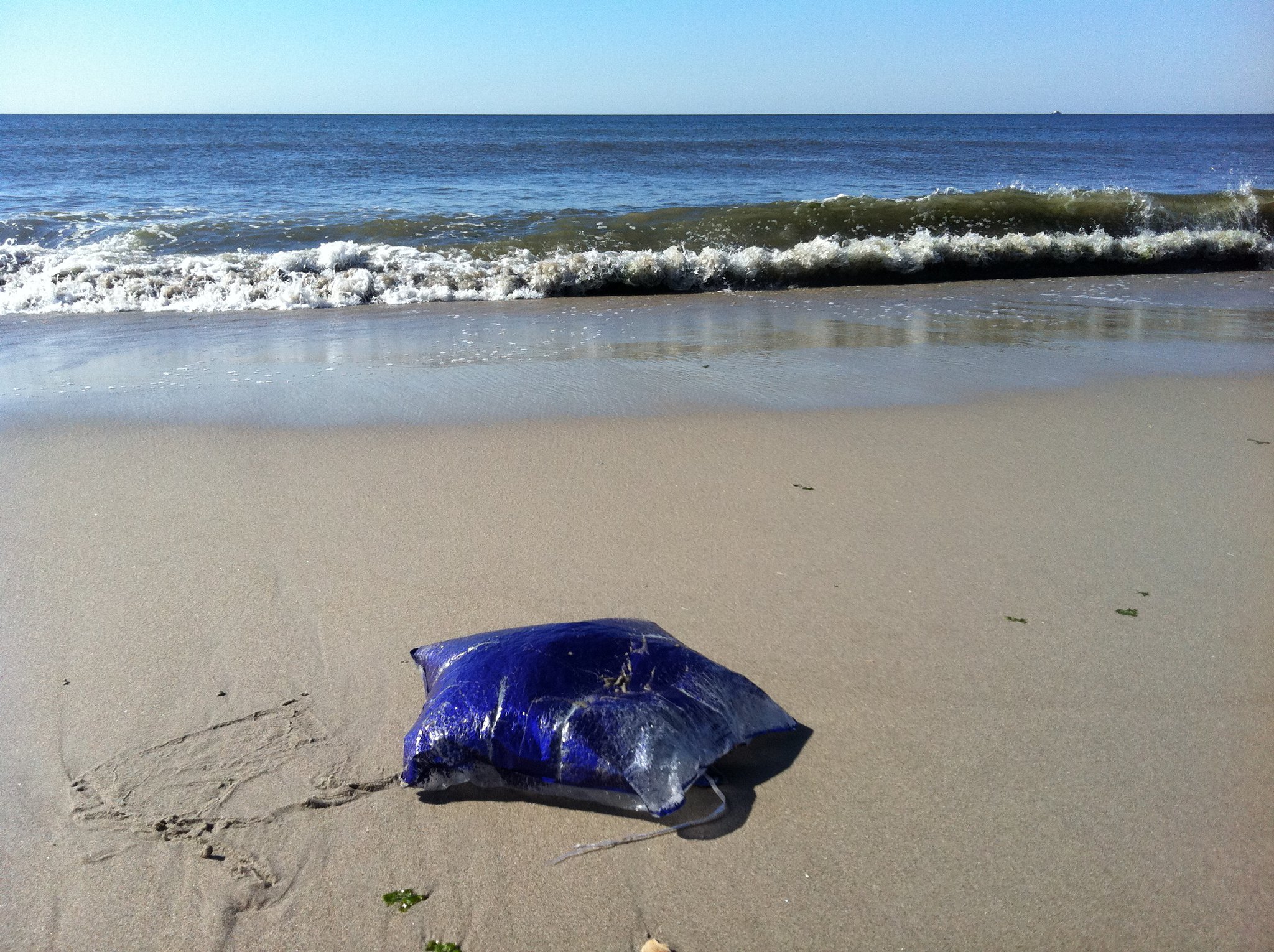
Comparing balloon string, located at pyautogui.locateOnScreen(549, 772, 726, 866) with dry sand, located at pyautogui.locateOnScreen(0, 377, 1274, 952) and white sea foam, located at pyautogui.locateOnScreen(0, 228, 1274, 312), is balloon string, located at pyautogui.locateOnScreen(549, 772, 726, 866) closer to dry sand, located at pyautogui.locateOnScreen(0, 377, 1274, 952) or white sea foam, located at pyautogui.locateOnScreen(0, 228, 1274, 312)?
dry sand, located at pyautogui.locateOnScreen(0, 377, 1274, 952)

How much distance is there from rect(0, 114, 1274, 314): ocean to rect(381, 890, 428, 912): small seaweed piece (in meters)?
7.98

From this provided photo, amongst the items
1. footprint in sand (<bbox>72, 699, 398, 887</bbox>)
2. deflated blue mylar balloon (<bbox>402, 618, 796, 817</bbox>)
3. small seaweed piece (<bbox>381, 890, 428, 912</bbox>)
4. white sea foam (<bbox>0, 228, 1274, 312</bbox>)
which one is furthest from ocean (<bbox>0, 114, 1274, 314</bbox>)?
small seaweed piece (<bbox>381, 890, 428, 912</bbox>)

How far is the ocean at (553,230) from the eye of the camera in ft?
32.3

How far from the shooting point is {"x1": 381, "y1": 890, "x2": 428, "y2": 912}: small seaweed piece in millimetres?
2004

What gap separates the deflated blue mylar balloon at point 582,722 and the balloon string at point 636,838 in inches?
2.4

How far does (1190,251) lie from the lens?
11883 millimetres

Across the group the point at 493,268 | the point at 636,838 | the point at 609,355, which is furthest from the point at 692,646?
the point at 493,268

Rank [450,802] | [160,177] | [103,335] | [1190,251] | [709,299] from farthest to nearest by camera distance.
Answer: [160,177] < [1190,251] < [709,299] < [103,335] < [450,802]

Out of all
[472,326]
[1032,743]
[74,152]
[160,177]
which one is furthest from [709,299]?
[74,152]

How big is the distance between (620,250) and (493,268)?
1797 millimetres

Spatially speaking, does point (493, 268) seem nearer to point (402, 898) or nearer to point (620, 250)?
point (620, 250)

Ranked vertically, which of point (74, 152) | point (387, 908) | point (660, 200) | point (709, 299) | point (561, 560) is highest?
point (74, 152)

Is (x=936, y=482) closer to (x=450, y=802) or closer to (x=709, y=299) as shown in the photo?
(x=450, y=802)

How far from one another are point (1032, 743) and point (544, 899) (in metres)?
1.35
